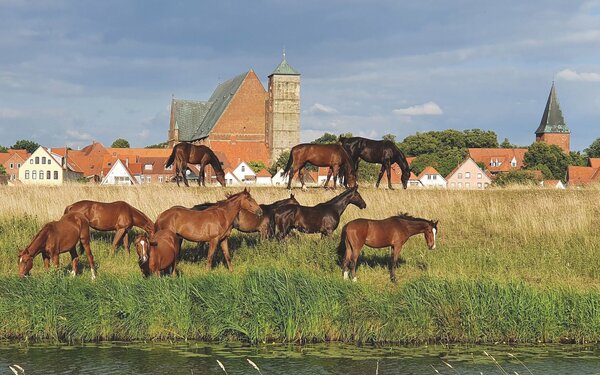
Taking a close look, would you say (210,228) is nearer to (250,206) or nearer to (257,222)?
(250,206)

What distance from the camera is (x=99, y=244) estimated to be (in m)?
20.2

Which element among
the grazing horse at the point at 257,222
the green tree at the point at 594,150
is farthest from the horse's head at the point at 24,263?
the green tree at the point at 594,150

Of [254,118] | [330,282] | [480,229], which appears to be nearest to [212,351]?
[330,282]

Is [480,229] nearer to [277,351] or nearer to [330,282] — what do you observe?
[330,282]

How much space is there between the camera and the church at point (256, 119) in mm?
124312


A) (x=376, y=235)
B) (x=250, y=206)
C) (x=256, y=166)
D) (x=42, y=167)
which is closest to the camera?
(x=376, y=235)

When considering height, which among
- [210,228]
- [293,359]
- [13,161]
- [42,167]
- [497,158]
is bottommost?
[293,359]

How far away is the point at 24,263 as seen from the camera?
16.4 meters

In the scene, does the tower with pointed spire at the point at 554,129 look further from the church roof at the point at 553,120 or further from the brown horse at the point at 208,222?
the brown horse at the point at 208,222

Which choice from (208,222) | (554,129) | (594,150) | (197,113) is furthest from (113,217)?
(554,129)

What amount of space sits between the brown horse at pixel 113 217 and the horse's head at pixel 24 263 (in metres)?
2.76

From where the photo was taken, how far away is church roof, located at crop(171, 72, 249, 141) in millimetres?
129625

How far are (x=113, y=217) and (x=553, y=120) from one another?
142921mm

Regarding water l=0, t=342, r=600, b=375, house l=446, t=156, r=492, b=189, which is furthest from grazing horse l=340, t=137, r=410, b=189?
house l=446, t=156, r=492, b=189
